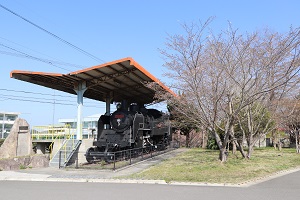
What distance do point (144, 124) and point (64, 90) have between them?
680cm

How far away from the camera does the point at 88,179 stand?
11688 millimetres

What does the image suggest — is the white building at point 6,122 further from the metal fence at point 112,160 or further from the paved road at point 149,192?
the paved road at point 149,192

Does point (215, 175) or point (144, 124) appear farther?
point (144, 124)

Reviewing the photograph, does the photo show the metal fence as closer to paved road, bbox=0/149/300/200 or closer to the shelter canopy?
paved road, bbox=0/149/300/200

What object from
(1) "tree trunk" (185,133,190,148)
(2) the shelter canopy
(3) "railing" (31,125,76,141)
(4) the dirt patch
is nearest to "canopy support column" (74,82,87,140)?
(2) the shelter canopy

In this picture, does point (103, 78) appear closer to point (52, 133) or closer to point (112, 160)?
point (112, 160)

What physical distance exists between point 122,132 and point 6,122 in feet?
200

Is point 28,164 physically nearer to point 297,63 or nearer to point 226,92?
point 226,92

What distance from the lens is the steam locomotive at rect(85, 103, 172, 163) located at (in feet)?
56.7

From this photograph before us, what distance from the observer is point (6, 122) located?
2744 inches

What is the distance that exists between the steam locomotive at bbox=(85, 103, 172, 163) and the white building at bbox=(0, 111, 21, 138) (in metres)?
52.1

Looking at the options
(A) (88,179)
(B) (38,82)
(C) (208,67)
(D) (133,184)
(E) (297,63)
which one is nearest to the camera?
(D) (133,184)

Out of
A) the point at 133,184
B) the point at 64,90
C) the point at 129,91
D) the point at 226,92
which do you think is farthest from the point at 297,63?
the point at 64,90

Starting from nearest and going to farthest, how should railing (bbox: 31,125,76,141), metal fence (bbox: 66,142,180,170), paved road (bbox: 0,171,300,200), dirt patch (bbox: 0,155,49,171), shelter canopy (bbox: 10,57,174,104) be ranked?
paved road (bbox: 0,171,300,200) → dirt patch (bbox: 0,155,49,171) → metal fence (bbox: 66,142,180,170) → shelter canopy (bbox: 10,57,174,104) → railing (bbox: 31,125,76,141)
